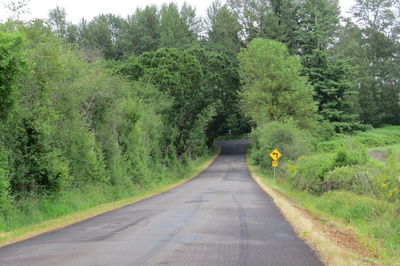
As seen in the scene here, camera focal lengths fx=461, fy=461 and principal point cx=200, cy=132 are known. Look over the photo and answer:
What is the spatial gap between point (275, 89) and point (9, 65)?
47.8 metres

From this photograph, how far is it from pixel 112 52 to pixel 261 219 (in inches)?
3121

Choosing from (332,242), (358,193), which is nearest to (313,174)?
(358,193)

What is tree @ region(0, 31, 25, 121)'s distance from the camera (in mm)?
12758

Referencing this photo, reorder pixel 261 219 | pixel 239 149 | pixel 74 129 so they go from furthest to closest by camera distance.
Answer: pixel 239 149, pixel 74 129, pixel 261 219

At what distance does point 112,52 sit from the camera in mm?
89500

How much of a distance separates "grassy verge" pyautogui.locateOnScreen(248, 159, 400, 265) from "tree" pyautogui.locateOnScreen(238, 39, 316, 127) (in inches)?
1524

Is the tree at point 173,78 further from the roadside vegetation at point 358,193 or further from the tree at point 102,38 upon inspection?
the tree at point 102,38

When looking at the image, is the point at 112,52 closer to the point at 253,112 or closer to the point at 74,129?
the point at 253,112

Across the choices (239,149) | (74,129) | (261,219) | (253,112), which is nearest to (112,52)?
(239,149)

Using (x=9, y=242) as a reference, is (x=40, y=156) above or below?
above

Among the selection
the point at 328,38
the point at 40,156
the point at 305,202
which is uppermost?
the point at 328,38

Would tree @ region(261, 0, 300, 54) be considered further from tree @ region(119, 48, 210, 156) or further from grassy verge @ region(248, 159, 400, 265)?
grassy verge @ region(248, 159, 400, 265)

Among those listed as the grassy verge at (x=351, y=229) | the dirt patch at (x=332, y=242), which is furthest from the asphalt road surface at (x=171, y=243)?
the grassy verge at (x=351, y=229)

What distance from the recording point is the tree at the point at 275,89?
188 feet
